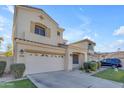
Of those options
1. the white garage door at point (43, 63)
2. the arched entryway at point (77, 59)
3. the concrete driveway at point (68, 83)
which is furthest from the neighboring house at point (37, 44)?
the concrete driveway at point (68, 83)

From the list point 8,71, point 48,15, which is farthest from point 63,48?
point 8,71

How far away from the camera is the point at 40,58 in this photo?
14.3m

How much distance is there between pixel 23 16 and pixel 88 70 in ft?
33.3

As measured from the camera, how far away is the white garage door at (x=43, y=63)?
12903 millimetres

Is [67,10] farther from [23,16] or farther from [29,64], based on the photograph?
[29,64]

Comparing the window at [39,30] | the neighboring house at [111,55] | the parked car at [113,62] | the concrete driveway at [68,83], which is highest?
the window at [39,30]

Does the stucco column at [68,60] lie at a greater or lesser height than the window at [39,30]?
lesser

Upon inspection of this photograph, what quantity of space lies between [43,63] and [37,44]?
220 cm

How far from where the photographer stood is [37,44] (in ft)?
45.3

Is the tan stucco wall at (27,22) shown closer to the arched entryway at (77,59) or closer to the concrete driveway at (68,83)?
the arched entryway at (77,59)

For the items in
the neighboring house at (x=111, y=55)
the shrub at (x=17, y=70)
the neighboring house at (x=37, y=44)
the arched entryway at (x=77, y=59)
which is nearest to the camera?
the shrub at (x=17, y=70)

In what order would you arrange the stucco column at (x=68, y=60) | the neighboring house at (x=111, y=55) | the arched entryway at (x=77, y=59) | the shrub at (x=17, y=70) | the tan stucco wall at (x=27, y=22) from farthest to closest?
1. the neighboring house at (x=111, y=55)
2. the arched entryway at (x=77, y=59)
3. the stucco column at (x=68, y=60)
4. the tan stucco wall at (x=27, y=22)
5. the shrub at (x=17, y=70)
